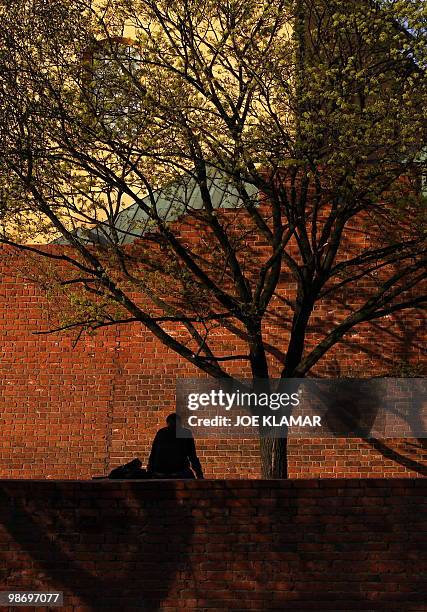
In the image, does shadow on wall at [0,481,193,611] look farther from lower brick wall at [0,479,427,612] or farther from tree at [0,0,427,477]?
tree at [0,0,427,477]

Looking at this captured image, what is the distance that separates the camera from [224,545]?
927cm

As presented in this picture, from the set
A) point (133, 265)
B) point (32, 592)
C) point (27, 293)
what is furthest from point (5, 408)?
point (32, 592)

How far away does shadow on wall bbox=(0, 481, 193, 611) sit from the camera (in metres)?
9.29

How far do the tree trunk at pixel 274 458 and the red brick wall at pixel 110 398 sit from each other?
2027 mm

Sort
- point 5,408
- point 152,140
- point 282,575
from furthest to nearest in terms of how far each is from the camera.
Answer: point 5,408 → point 152,140 → point 282,575

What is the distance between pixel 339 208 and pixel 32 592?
5641 millimetres

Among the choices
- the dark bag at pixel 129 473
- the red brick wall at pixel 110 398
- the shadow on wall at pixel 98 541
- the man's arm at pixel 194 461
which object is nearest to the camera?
the shadow on wall at pixel 98 541

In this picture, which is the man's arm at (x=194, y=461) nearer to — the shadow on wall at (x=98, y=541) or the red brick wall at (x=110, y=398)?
the shadow on wall at (x=98, y=541)

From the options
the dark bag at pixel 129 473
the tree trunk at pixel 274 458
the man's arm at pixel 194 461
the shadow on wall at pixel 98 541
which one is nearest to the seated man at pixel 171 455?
the man's arm at pixel 194 461

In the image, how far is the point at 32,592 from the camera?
9305 millimetres

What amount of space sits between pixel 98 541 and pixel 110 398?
6275 millimetres

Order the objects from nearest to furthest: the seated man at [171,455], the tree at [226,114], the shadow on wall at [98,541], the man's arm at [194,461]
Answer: the shadow on wall at [98,541] < the tree at [226,114] < the man's arm at [194,461] < the seated man at [171,455]

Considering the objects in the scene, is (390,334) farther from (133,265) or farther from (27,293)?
(27,293)

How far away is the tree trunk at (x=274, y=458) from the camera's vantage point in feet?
42.9
